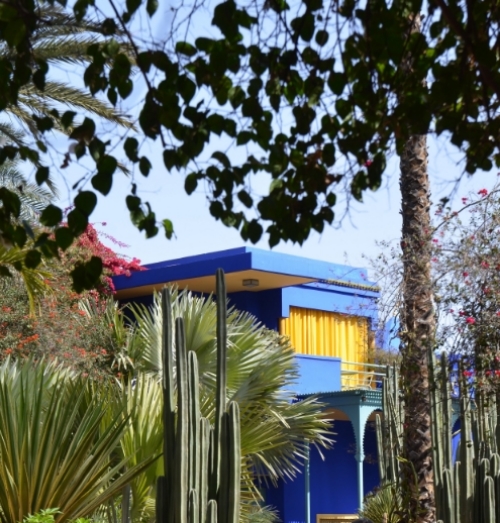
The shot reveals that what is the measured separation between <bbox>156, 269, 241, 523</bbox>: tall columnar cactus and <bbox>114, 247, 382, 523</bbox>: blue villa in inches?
523

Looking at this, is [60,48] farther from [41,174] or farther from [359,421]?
[359,421]

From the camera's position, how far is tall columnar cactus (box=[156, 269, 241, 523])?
7.04 m

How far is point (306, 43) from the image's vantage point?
416 cm

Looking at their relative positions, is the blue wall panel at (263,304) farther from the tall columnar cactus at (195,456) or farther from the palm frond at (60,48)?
the tall columnar cactus at (195,456)

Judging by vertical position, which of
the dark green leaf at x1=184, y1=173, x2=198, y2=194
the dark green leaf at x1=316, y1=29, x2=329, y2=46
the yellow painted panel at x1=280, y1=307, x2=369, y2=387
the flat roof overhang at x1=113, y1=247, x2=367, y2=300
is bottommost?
the dark green leaf at x1=184, y1=173, x2=198, y2=194

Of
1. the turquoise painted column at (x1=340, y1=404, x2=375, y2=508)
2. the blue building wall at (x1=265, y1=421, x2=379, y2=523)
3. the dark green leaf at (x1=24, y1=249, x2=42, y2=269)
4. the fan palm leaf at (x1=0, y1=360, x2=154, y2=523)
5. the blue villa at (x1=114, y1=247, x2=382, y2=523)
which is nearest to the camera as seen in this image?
the dark green leaf at (x1=24, y1=249, x2=42, y2=269)

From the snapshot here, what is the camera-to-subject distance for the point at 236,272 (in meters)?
21.6

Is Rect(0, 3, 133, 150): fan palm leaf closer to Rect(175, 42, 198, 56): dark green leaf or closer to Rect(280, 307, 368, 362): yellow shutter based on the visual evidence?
Rect(175, 42, 198, 56): dark green leaf

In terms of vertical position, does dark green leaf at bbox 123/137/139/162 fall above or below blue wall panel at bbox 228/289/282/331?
below

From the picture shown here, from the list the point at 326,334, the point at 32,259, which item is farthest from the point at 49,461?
the point at 326,334

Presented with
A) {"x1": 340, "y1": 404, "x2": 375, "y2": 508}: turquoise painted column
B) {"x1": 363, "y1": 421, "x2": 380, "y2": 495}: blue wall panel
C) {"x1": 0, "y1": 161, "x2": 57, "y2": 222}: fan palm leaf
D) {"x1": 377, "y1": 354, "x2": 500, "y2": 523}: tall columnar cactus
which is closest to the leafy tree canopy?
{"x1": 377, "y1": 354, "x2": 500, "y2": 523}: tall columnar cactus

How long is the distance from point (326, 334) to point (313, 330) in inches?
23.9

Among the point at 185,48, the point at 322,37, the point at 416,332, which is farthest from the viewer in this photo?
the point at 416,332

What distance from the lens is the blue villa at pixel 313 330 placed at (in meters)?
21.8
